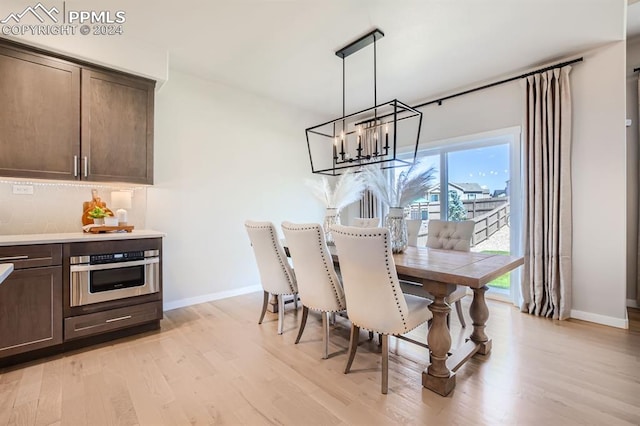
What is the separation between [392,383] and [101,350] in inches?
92.9

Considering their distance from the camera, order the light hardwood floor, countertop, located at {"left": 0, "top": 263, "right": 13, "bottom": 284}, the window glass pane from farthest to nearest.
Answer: the window glass pane
the light hardwood floor
countertop, located at {"left": 0, "top": 263, "right": 13, "bottom": 284}

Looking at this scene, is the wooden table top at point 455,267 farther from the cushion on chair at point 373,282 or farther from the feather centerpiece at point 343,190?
the feather centerpiece at point 343,190

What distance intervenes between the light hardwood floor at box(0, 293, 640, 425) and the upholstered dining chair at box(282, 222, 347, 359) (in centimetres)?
41

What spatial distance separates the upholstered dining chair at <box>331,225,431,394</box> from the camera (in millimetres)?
1724

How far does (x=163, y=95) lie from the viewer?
332cm

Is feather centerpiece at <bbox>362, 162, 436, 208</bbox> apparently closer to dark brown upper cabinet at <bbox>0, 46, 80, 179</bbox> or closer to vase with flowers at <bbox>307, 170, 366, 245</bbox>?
vase with flowers at <bbox>307, 170, 366, 245</bbox>

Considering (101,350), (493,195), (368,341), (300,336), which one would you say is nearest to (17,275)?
(101,350)

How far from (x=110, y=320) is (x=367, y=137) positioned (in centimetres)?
376

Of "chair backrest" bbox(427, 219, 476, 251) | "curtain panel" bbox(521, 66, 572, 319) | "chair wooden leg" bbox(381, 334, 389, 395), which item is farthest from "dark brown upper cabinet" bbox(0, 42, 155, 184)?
"curtain panel" bbox(521, 66, 572, 319)

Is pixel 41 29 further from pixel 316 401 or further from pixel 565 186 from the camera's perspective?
pixel 565 186

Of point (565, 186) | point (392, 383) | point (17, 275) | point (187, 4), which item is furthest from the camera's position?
point (565, 186)

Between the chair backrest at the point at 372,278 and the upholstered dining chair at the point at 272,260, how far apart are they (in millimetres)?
808

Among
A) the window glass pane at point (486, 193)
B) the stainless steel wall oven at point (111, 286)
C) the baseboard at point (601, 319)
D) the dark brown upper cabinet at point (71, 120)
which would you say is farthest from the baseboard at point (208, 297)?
the baseboard at point (601, 319)

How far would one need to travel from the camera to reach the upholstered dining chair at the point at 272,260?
8.30ft
